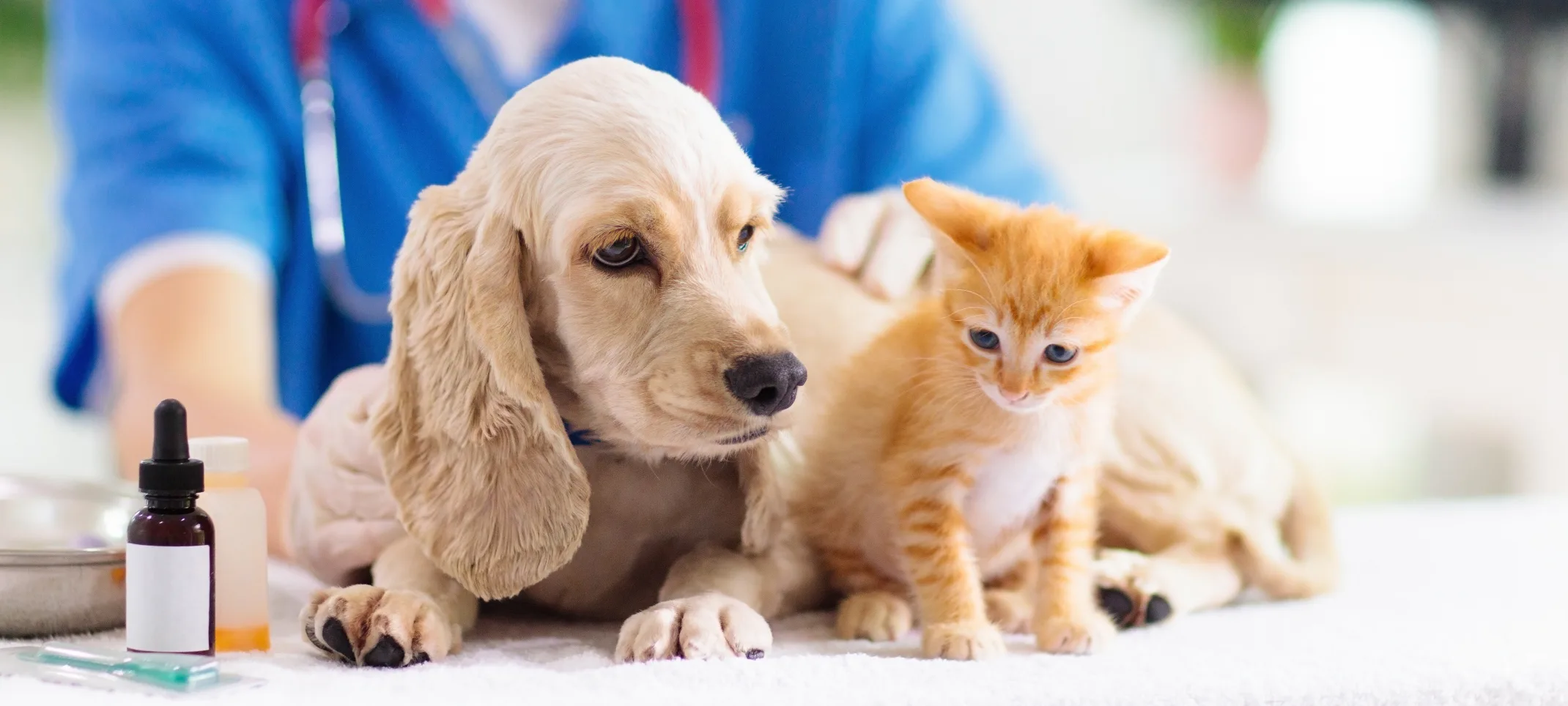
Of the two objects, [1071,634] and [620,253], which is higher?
[620,253]

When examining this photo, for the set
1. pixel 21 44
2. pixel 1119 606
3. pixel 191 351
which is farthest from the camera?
pixel 21 44

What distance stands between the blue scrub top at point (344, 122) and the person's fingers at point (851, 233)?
44 centimetres

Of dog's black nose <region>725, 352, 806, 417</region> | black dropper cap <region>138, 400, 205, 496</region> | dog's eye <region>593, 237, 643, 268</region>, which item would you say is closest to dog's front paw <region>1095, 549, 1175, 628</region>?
dog's black nose <region>725, 352, 806, 417</region>

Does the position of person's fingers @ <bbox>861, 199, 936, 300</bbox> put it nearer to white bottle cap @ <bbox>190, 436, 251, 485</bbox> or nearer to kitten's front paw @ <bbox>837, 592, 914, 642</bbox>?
kitten's front paw @ <bbox>837, 592, 914, 642</bbox>

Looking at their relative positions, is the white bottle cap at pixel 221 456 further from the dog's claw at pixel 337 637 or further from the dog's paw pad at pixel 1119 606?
the dog's paw pad at pixel 1119 606

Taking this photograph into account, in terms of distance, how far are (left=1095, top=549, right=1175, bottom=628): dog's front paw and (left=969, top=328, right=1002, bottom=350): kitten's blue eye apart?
288mm

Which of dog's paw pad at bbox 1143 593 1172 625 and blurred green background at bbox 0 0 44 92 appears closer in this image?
dog's paw pad at bbox 1143 593 1172 625

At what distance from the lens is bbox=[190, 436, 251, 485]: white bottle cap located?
0.97m

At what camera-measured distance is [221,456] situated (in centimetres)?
98

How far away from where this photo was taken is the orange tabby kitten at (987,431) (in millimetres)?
960

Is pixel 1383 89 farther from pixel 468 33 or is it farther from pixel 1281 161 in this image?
pixel 468 33

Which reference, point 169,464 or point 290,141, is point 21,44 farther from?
point 169,464

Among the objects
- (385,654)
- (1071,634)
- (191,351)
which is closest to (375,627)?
(385,654)

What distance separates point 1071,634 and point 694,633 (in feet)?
0.94
